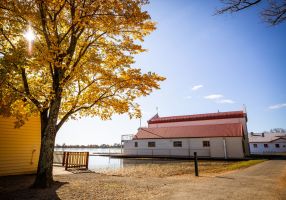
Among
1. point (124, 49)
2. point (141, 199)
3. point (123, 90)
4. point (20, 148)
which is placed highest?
point (124, 49)

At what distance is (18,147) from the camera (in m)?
13.7

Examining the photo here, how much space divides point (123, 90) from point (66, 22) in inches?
169

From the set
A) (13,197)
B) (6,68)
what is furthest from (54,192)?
(6,68)

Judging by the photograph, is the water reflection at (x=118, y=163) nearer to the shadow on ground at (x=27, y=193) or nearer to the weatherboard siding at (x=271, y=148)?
the shadow on ground at (x=27, y=193)

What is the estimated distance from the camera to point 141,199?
7398mm

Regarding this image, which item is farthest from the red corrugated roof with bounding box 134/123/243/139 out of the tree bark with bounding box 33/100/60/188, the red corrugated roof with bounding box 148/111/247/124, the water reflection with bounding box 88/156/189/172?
the tree bark with bounding box 33/100/60/188

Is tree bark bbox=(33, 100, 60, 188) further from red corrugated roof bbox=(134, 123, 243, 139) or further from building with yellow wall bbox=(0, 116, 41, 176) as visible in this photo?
red corrugated roof bbox=(134, 123, 243, 139)

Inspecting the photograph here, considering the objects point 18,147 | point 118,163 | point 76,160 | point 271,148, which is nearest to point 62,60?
point 18,147

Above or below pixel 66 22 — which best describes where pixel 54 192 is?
below

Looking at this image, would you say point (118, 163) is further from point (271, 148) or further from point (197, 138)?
point (271, 148)

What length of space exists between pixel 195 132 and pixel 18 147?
3255 cm

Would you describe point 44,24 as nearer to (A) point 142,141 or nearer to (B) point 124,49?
(B) point 124,49

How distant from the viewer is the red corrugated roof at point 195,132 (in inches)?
1468

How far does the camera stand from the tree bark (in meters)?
9.61
